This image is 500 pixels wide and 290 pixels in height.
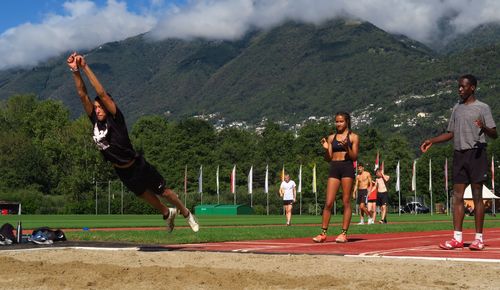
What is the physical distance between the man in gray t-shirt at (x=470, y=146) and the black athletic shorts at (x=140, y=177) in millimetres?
3784

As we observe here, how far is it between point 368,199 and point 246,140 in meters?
91.4

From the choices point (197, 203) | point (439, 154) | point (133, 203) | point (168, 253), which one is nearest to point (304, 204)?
point (197, 203)

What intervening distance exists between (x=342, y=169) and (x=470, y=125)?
8.12ft

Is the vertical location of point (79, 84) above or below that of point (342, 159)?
above

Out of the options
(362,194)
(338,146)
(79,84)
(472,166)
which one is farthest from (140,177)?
(362,194)

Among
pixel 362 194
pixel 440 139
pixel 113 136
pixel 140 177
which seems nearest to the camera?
pixel 113 136

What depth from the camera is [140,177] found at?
9258mm

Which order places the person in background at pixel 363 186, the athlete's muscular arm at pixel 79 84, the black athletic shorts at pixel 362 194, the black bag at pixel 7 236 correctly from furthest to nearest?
the black athletic shorts at pixel 362 194, the person in background at pixel 363 186, the black bag at pixel 7 236, the athlete's muscular arm at pixel 79 84

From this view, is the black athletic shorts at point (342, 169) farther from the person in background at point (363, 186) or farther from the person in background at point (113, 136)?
the person in background at point (363, 186)

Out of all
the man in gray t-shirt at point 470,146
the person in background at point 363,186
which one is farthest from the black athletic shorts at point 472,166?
the person in background at point 363,186

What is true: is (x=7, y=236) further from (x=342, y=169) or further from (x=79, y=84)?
(x=342, y=169)

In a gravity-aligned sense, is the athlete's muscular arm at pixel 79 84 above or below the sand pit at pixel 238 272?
above

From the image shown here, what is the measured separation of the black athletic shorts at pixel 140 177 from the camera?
920 centimetres

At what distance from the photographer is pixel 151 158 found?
104 m
